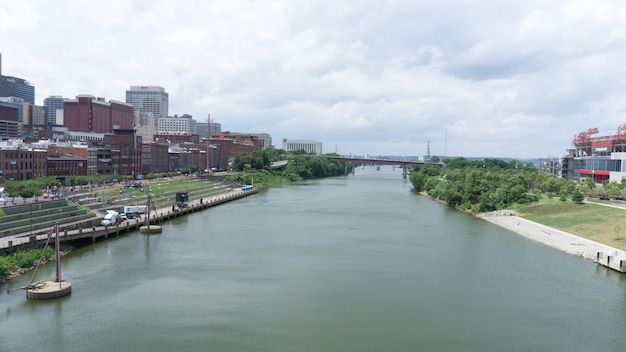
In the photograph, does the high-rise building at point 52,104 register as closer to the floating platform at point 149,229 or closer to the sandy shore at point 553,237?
the floating platform at point 149,229

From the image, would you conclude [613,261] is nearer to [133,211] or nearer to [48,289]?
[48,289]

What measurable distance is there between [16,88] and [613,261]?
19673 cm

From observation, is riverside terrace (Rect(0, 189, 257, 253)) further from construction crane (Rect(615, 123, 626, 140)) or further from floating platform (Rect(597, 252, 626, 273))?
construction crane (Rect(615, 123, 626, 140))

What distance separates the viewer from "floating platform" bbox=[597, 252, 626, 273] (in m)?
26.5

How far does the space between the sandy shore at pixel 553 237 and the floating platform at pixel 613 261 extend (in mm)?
828

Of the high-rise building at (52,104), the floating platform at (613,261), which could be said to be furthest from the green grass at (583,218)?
the high-rise building at (52,104)

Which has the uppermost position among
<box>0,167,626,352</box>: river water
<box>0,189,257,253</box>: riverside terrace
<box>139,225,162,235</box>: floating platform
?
<box>0,189,257,253</box>: riverside terrace

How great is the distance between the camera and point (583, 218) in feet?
135

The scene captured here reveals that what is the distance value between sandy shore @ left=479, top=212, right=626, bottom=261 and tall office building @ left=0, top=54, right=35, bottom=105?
575 feet

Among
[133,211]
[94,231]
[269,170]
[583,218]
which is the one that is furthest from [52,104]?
→ [583,218]

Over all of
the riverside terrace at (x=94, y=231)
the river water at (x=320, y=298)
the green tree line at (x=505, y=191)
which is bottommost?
the river water at (x=320, y=298)

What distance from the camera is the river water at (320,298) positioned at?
17250 millimetres

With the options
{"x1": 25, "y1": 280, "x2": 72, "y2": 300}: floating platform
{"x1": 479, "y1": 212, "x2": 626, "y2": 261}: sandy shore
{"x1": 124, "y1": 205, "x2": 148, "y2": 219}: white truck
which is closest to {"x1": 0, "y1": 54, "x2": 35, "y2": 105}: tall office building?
{"x1": 124, "y1": 205, "x2": 148, "y2": 219}: white truck

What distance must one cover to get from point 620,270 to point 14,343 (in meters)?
27.1
